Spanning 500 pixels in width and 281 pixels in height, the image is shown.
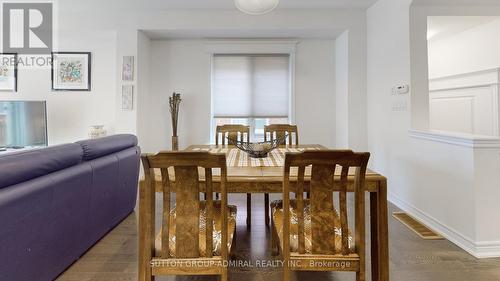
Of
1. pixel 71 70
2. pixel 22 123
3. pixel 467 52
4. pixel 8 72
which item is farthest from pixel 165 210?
pixel 8 72

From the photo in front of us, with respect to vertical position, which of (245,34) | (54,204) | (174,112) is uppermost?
(245,34)

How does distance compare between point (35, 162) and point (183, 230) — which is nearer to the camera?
point (183, 230)

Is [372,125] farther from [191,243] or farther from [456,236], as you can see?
[191,243]

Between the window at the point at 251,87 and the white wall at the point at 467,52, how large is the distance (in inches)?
96.6

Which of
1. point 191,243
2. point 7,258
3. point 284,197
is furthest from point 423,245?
point 7,258

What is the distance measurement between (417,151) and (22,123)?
5.31 meters

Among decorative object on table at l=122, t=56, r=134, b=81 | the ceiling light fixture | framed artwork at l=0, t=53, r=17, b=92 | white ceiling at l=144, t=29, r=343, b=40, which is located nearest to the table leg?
the ceiling light fixture

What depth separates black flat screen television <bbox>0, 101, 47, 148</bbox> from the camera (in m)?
3.98

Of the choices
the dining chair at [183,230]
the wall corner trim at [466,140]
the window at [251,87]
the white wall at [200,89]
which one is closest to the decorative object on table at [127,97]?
the white wall at [200,89]

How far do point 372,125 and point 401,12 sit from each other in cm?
151

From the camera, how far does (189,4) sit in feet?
12.5

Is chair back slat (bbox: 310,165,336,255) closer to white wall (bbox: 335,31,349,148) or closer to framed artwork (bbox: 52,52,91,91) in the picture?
white wall (bbox: 335,31,349,148)

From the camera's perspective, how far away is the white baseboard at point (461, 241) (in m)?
2.06

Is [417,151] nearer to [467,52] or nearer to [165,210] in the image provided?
[467,52]
